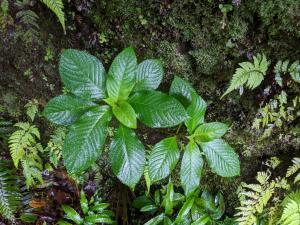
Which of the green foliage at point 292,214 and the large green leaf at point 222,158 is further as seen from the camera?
the green foliage at point 292,214

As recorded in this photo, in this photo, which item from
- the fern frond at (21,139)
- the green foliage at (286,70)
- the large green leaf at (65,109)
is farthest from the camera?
the fern frond at (21,139)

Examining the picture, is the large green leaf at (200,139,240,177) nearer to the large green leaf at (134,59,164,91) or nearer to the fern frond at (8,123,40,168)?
the large green leaf at (134,59,164,91)

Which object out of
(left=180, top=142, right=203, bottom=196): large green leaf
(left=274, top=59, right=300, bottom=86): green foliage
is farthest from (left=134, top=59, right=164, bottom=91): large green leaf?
(left=274, top=59, right=300, bottom=86): green foliage

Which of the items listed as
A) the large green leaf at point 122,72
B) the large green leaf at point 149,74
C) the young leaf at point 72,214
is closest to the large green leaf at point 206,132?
the large green leaf at point 149,74

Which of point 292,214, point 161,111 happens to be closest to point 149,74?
point 161,111

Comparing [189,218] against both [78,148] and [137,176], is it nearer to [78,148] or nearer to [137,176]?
[137,176]

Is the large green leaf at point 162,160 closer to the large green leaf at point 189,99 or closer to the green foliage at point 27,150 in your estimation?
the large green leaf at point 189,99
